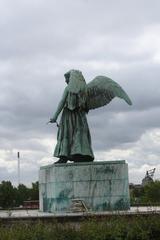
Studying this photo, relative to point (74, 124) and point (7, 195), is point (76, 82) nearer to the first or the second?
point (74, 124)

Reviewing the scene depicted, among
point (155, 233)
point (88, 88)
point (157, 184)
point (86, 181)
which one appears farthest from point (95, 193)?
point (157, 184)

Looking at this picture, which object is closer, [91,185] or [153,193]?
[91,185]

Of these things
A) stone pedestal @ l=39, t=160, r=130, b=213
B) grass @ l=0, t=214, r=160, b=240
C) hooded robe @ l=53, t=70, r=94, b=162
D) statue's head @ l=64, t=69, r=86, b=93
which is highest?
statue's head @ l=64, t=69, r=86, b=93

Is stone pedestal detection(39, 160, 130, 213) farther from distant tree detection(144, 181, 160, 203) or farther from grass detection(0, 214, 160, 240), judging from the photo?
distant tree detection(144, 181, 160, 203)

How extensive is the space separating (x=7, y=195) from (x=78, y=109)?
27.1m

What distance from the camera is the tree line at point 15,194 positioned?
152 ft

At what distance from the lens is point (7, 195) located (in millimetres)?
46594

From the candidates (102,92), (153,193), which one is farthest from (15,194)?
(102,92)

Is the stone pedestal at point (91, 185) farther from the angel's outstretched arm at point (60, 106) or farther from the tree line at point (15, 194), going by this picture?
the tree line at point (15, 194)

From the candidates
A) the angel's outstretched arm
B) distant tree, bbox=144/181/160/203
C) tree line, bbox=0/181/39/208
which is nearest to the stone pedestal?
the angel's outstretched arm

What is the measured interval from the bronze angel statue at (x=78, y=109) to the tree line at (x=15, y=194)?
25131mm

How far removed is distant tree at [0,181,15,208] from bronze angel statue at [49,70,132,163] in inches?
989

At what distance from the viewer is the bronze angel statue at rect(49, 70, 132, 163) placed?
20297 mm

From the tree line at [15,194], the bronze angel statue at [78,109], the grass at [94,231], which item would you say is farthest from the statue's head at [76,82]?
the tree line at [15,194]
